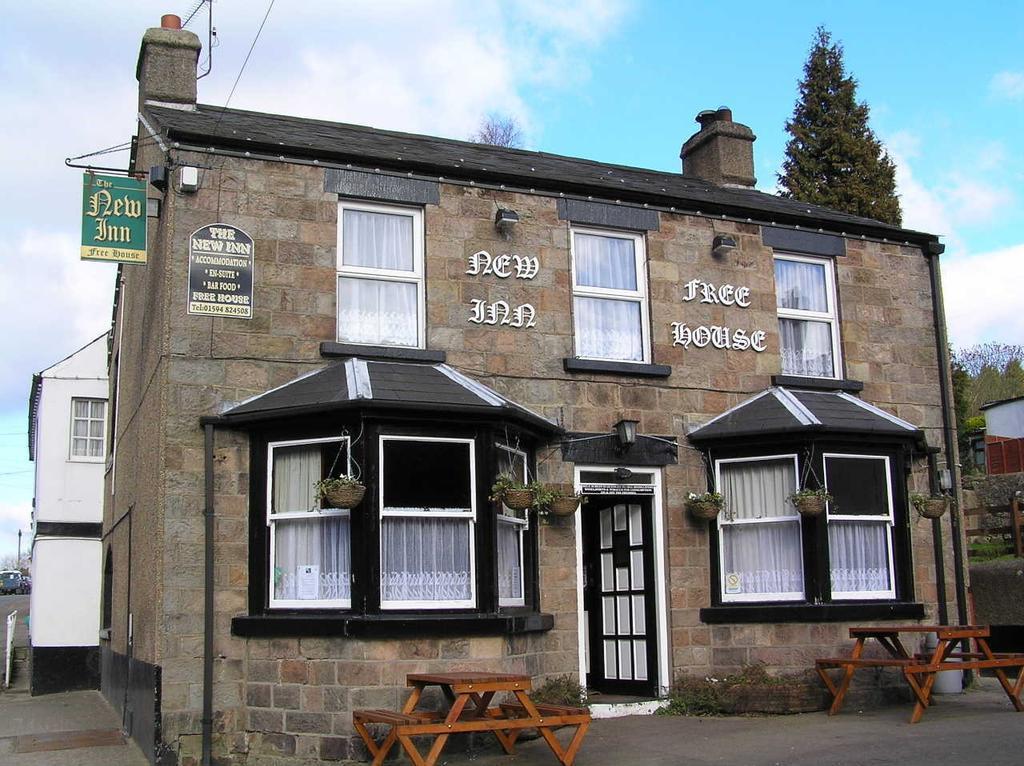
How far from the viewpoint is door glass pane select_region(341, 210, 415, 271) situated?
11.7m

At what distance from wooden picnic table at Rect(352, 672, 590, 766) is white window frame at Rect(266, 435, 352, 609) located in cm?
119

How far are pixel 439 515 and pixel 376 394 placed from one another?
1.30 meters

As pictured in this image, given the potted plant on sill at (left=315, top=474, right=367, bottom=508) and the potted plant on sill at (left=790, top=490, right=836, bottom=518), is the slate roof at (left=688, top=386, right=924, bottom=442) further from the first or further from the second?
the potted plant on sill at (left=315, top=474, right=367, bottom=508)

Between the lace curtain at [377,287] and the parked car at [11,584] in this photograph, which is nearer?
the lace curtain at [377,287]

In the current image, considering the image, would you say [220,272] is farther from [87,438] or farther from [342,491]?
[87,438]

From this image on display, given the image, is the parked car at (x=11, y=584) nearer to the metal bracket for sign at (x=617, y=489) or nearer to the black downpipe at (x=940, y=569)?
the metal bracket for sign at (x=617, y=489)

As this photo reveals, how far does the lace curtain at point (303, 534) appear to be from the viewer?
10367 mm

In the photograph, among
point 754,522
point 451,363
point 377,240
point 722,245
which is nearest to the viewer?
point 451,363

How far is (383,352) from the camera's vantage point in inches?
444

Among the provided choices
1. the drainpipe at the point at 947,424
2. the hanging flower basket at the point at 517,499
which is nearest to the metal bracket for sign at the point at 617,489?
the hanging flower basket at the point at 517,499

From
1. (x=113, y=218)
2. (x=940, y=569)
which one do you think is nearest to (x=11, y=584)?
(x=113, y=218)

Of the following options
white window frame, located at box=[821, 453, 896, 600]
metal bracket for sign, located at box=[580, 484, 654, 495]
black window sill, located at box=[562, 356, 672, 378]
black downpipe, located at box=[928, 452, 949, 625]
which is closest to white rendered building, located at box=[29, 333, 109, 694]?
black window sill, located at box=[562, 356, 672, 378]

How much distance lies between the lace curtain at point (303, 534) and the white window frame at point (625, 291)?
3.42m

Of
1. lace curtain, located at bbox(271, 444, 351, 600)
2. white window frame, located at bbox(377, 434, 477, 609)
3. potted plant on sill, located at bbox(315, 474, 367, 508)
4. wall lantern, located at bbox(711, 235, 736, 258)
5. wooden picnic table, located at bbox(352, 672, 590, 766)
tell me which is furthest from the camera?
wall lantern, located at bbox(711, 235, 736, 258)
